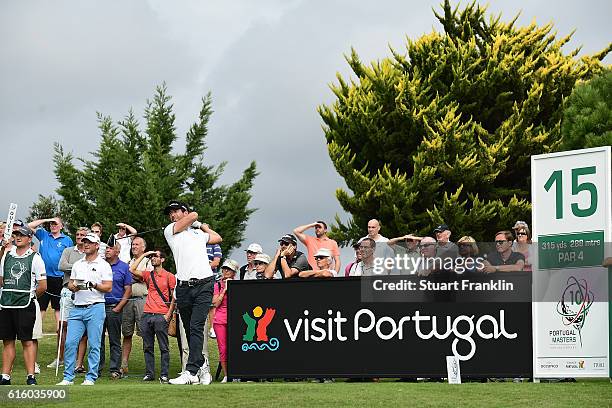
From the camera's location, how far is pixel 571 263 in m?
14.1

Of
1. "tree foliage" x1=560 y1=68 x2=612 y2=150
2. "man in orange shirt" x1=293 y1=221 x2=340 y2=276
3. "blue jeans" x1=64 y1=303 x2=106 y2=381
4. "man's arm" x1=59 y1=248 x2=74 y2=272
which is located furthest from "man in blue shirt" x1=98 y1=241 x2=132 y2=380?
"tree foliage" x1=560 y1=68 x2=612 y2=150

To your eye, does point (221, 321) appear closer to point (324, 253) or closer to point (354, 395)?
point (324, 253)

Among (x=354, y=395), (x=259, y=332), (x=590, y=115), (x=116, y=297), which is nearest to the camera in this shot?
(x=354, y=395)

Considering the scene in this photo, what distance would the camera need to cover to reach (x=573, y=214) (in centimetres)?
1405

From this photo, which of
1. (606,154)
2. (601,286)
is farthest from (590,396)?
(606,154)

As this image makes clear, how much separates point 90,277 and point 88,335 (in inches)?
31.2

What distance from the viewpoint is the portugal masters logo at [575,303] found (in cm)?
1400

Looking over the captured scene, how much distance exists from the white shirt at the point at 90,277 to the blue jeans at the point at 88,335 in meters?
0.11

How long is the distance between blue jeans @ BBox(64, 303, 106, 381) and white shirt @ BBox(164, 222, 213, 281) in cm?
146

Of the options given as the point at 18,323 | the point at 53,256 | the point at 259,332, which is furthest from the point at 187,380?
the point at 53,256

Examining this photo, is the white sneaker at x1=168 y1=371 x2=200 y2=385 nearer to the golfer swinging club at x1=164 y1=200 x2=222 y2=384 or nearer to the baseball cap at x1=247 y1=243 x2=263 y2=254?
the golfer swinging club at x1=164 y1=200 x2=222 y2=384

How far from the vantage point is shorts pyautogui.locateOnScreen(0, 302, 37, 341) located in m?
15.5

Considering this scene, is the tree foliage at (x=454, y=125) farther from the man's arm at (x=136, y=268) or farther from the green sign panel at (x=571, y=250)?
the green sign panel at (x=571, y=250)

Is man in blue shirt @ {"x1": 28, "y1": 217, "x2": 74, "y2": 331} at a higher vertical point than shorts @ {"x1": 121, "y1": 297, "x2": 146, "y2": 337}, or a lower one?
higher
